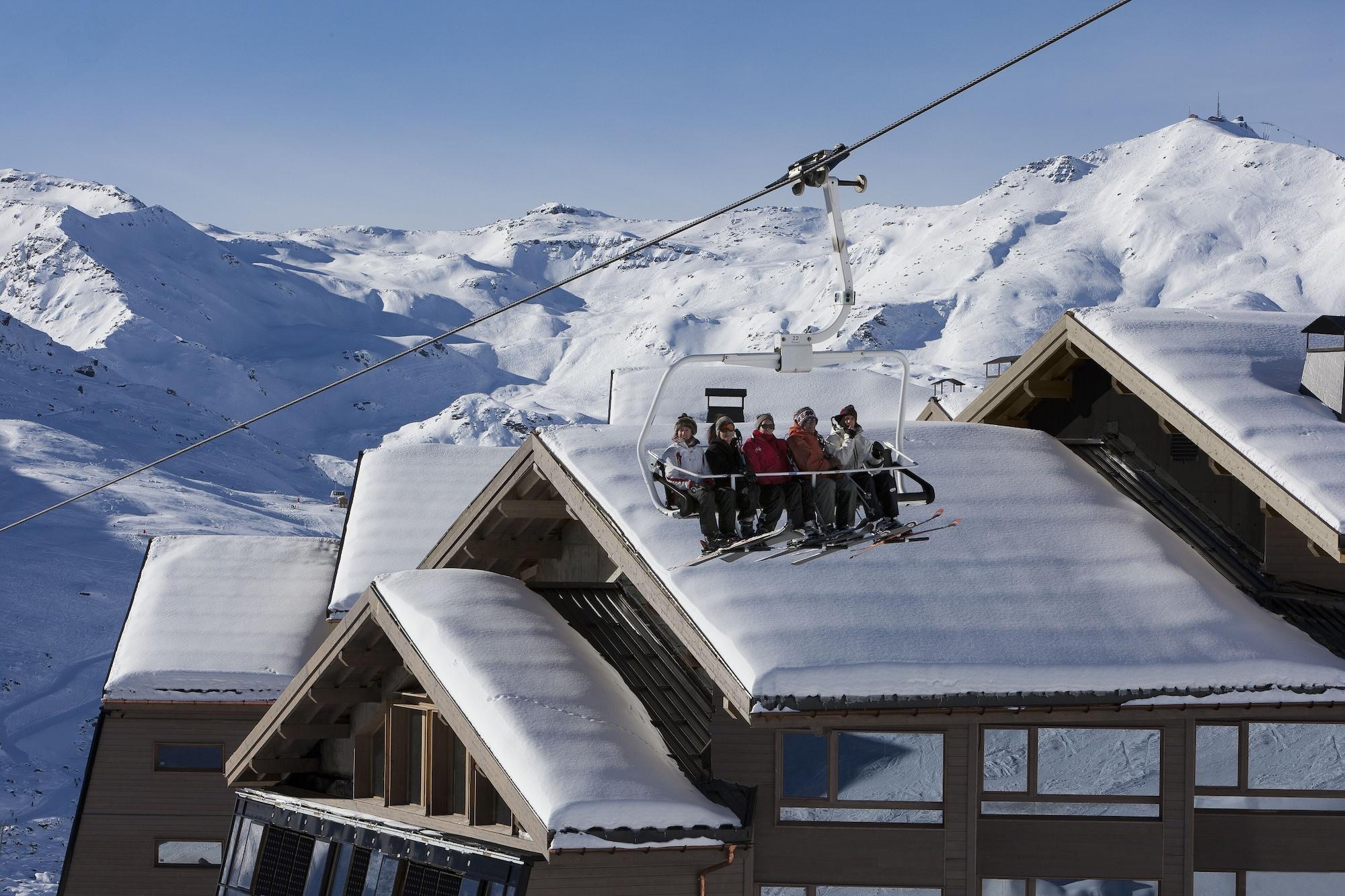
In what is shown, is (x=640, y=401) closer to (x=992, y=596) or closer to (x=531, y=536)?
(x=531, y=536)

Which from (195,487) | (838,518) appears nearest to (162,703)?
(838,518)

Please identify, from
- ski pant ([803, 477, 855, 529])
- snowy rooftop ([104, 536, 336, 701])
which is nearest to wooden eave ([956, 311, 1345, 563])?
ski pant ([803, 477, 855, 529])

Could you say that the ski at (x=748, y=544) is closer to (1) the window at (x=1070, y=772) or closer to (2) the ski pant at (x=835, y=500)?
(2) the ski pant at (x=835, y=500)

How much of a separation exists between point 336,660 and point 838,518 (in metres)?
7.01

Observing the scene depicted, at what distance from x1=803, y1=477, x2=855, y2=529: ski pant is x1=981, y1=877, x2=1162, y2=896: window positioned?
188 inches

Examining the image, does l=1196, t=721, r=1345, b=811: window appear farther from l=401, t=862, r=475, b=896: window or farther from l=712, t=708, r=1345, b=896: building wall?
l=401, t=862, r=475, b=896: window

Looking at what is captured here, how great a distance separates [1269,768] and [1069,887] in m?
2.95

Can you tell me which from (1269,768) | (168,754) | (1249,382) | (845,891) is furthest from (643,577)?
(168,754)

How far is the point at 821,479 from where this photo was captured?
17406 mm

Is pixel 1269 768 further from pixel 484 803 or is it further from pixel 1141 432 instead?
pixel 484 803

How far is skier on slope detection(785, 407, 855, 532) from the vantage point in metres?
17.2

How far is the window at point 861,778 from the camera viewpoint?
18125 mm

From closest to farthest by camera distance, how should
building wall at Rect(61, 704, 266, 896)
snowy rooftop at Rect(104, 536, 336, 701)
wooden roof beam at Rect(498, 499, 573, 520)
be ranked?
wooden roof beam at Rect(498, 499, 573, 520)
building wall at Rect(61, 704, 266, 896)
snowy rooftop at Rect(104, 536, 336, 701)

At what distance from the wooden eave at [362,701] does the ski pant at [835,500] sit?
4.56 metres
